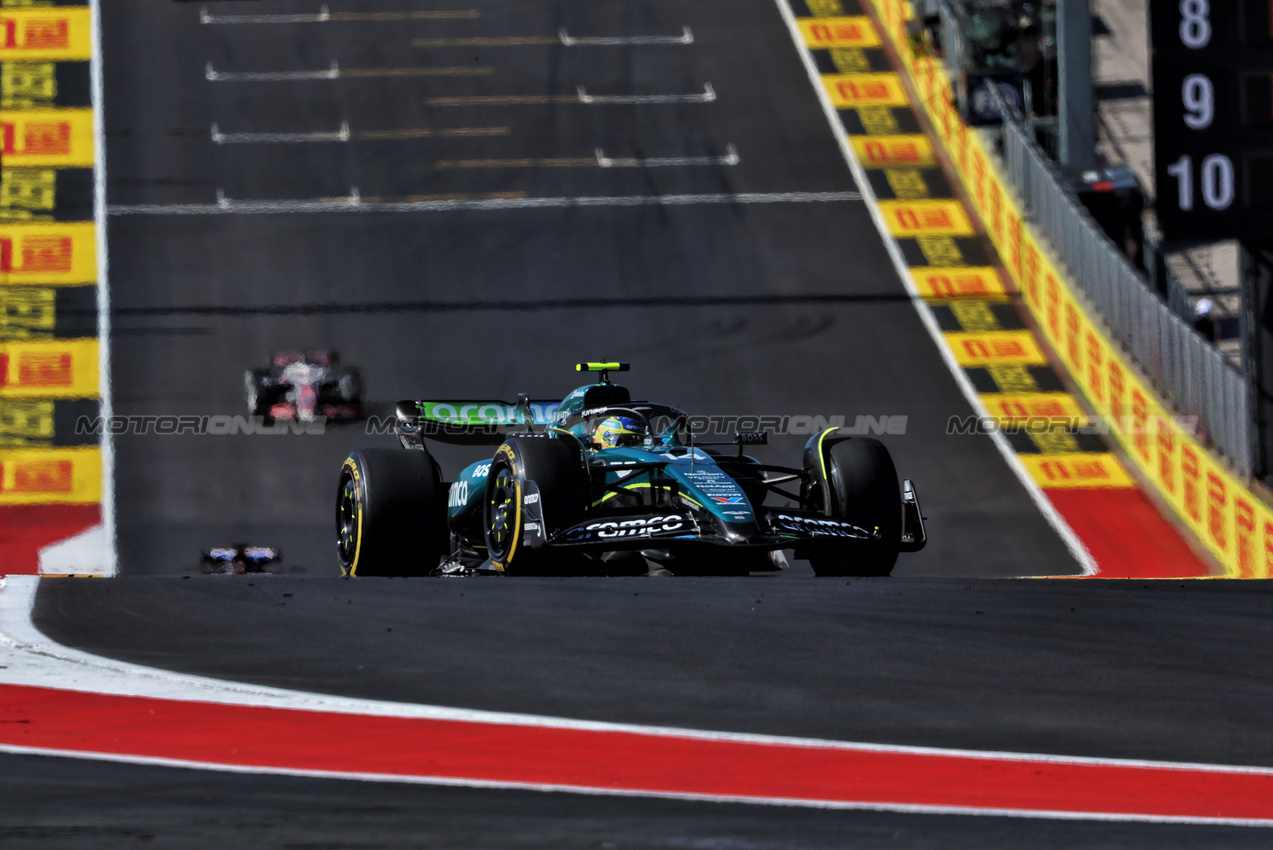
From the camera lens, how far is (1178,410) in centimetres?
1848

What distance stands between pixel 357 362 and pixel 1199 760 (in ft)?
58.7

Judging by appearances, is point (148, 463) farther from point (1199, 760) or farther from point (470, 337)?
point (1199, 760)

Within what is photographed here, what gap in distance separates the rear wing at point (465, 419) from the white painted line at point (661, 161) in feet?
48.5

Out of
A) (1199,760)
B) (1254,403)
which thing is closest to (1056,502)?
(1254,403)

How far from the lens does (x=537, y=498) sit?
11695 mm

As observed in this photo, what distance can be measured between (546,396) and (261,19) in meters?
14.5

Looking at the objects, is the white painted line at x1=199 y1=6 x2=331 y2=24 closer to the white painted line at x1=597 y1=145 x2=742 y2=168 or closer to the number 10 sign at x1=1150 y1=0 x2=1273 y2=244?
the white painted line at x1=597 y1=145 x2=742 y2=168

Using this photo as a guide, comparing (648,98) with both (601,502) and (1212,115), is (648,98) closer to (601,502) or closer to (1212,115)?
(1212,115)

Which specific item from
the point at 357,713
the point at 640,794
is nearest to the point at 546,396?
the point at 357,713

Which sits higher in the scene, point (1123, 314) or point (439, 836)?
point (1123, 314)

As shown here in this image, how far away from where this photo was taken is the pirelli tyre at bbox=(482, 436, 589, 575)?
38.4 ft

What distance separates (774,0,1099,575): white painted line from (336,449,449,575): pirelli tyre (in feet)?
26.2

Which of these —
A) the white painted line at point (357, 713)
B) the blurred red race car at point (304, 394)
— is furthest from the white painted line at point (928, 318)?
the white painted line at point (357, 713)

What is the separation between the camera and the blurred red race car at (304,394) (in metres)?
21.3
